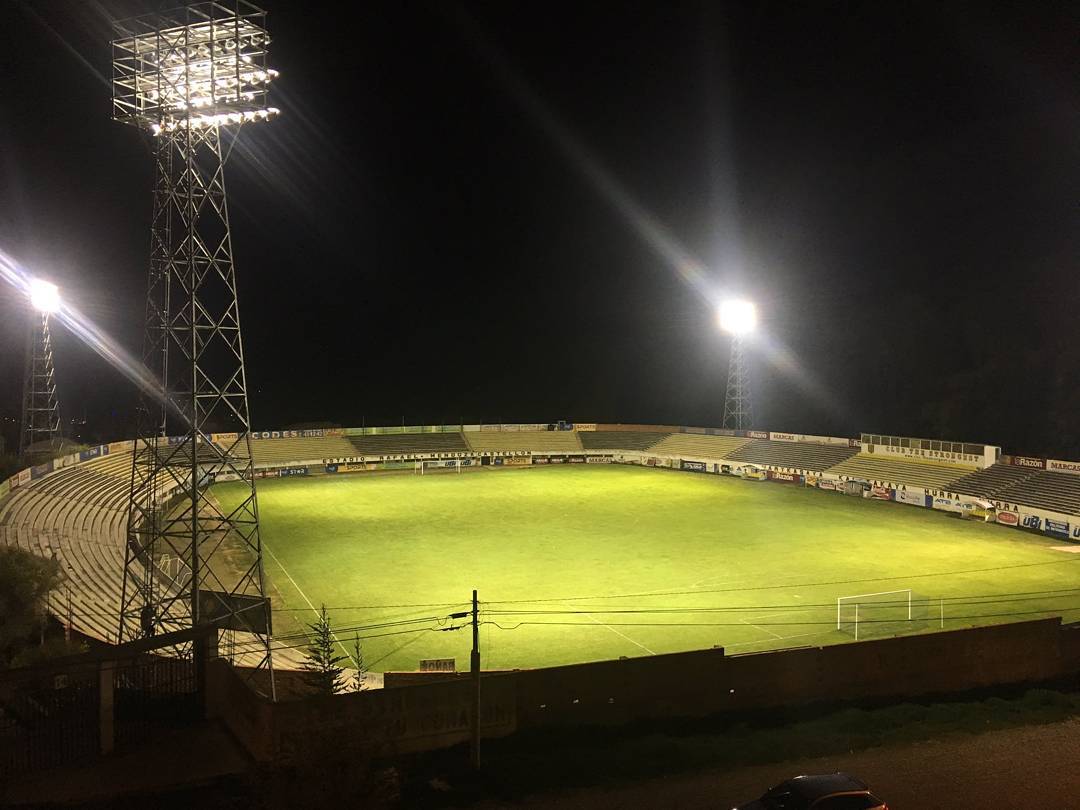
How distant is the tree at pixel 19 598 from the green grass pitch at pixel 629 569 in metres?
6.19

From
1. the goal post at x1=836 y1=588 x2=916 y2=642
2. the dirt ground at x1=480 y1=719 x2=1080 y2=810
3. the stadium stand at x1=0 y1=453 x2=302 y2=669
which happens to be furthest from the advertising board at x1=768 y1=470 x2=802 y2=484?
the stadium stand at x1=0 y1=453 x2=302 y2=669

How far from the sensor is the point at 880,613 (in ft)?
71.7

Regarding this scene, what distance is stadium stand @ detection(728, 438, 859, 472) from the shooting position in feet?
159

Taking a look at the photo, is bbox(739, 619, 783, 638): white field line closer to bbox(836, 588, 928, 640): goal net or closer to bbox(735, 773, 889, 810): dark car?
bbox(836, 588, 928, 640): goal net

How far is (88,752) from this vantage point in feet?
36.7

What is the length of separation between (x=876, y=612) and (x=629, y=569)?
8.30m

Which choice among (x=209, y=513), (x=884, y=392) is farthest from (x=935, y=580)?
(x=884, y=392)

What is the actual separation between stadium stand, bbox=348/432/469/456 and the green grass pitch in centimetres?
1361

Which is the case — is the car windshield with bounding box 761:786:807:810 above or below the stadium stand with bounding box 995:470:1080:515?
below

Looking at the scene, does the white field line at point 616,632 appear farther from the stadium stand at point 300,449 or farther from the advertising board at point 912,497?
the stadium stand at point 300,449

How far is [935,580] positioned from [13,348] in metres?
71.2

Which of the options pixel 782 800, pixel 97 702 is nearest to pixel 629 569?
pixel 782 800

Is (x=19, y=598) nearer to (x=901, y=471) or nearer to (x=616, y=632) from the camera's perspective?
(x=616, y=632)

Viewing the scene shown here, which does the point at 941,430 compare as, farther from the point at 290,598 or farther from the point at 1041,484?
the point at 290,598
